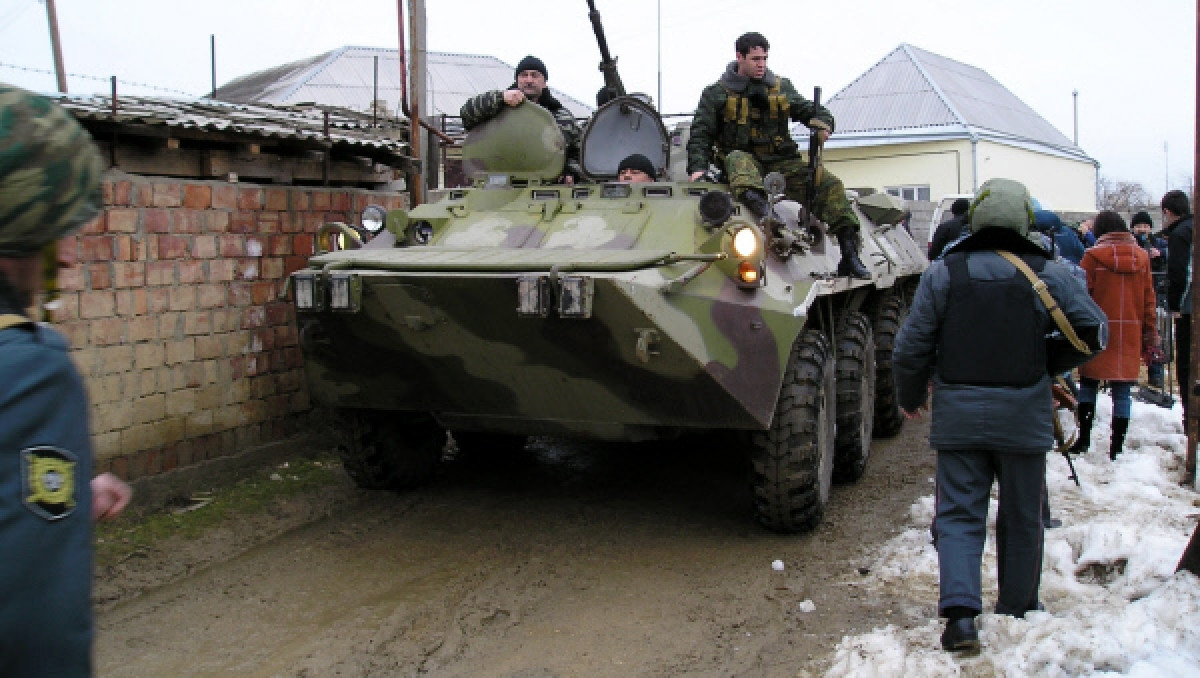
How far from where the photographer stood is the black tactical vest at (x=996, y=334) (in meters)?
3.46

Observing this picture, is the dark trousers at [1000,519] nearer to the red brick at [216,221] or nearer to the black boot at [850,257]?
the black boot at [850,257]

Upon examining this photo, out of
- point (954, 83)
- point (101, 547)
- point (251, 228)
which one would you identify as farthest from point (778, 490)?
point (954, 83)

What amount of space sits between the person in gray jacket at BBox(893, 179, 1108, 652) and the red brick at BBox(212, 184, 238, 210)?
4051mm

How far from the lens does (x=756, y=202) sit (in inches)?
209

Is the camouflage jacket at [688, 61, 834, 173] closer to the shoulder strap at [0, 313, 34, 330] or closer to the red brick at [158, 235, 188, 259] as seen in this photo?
the red brick at [158, 235, 188, 259]

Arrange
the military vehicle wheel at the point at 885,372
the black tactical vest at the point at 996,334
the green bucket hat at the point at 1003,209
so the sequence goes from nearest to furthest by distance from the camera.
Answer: the black tactical vest at the point at 996,334 → the green bucket hat at the point at 1003,209 → the military vehicle wheel at the point at 885,372

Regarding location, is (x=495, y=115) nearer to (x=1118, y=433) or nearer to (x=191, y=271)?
(x=191, y=271)

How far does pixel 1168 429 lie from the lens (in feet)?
22.9

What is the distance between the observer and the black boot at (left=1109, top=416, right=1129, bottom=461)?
6320 millimetres

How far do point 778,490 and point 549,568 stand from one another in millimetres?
1085

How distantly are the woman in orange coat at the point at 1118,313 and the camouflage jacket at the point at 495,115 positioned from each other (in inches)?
125

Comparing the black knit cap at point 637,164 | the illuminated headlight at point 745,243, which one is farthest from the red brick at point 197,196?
the illuminated headlight at point 745,243

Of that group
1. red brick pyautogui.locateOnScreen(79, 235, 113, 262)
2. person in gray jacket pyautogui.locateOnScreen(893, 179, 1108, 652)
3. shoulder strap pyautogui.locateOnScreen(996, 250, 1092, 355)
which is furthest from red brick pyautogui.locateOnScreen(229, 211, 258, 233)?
shoulder strap pyautogui.locateOnScreen(996, 250, 1092, 355)

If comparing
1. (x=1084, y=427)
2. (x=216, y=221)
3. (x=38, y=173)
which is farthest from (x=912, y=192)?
(x=38, y=173)
